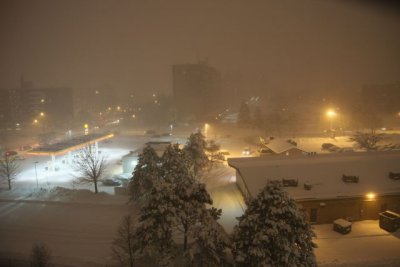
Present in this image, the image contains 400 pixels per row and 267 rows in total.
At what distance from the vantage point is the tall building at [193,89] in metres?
104

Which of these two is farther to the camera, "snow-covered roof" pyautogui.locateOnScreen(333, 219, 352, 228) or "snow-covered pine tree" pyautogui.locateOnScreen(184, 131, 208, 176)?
"snow-covered pine tree" pyautogui.locateOnScreen(184, 131, 208, 176)

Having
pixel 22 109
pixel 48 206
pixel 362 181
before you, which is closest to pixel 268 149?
pixel 362 181

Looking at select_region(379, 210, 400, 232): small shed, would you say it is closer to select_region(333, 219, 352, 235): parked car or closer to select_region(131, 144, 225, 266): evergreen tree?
select_region(333, 219, 352, 235): parked car

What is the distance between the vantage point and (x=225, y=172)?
1319 inches

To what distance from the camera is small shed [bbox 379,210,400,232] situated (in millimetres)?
19422

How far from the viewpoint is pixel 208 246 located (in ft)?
41.1

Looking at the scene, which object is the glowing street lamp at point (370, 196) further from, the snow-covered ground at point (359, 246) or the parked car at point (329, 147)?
the parked car at point (329, 147)

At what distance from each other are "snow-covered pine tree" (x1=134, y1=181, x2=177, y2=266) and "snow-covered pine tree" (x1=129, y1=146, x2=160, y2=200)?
27.5 ft

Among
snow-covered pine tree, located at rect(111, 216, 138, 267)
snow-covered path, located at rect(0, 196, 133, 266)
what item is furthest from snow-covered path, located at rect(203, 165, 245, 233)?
snow-covered path, located at rect(0, 196, 133, 266)

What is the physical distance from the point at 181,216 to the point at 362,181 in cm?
1487

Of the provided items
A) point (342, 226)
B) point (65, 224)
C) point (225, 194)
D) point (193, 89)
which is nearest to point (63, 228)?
point (65, 224)

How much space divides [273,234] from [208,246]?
2.60 m

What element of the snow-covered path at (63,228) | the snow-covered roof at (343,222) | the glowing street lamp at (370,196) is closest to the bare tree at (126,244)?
the snow-covered path at (63,228)

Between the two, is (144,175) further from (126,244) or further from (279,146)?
(279,146)
